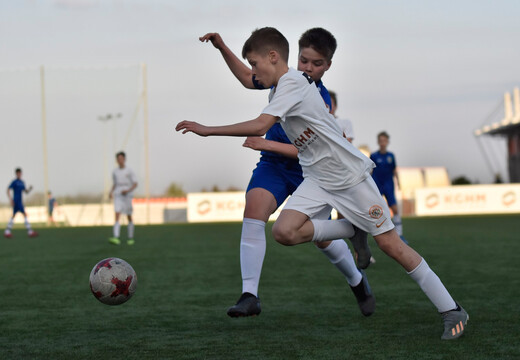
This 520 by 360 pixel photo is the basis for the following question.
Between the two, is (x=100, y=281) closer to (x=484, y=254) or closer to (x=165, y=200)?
(x=484, y=254)

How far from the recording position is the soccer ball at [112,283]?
486 centimetres

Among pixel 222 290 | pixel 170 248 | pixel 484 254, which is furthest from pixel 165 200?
pixel 222 290

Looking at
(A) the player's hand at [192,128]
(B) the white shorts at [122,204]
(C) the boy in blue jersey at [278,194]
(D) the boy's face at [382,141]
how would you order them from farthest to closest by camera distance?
(B) the white shorts at [122,204] → (D) the boy's face at [382,141] → (C) the boy in blue jersey at [278,194] → (A) the player's hand at [192,128]

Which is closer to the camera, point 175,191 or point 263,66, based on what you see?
point 263,66

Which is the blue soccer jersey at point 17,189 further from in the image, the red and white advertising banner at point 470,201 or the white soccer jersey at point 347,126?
the red and white advertising banner at point 470,201

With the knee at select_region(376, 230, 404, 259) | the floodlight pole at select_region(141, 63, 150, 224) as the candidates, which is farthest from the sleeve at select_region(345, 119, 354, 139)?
the floodlight pole at select_region(141, 63, 150, 224)

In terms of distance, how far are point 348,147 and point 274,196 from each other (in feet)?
2.71

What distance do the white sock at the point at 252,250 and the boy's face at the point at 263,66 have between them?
1051mm

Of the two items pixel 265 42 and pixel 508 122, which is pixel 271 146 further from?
pixel 508 122

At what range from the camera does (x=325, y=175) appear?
14.4ft

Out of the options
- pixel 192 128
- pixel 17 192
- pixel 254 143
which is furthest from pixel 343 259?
pixel 17 192

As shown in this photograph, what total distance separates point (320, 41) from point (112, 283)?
2103 millimetres

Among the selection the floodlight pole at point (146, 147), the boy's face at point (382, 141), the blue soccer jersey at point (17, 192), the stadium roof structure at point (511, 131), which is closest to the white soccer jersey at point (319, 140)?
the boy's face at point (382, 141)

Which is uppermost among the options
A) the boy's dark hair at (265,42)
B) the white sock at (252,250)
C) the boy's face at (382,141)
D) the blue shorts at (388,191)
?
the boy's dark hair at (265,42)
